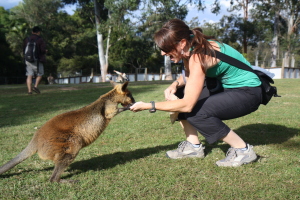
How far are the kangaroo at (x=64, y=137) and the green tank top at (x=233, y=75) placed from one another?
96 centimetres

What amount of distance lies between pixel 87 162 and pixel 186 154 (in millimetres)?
1110

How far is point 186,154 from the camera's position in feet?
11.0

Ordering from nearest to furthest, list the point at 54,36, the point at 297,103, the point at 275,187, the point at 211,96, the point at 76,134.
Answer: the point at 275,187 → the point at 76,134 → the point at 211,96 → the point at 297,103 → the point at 54,36

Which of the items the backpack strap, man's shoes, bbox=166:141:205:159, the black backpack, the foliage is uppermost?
the foliage

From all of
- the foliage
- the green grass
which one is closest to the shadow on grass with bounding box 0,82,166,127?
the green grass

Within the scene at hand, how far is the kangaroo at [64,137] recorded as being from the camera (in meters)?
2.70

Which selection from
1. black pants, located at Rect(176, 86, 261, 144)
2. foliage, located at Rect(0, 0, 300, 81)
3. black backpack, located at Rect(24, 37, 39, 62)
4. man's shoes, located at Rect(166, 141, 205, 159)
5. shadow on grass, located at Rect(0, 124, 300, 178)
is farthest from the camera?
foliage, located at Rect(0, 0, 300, 81)

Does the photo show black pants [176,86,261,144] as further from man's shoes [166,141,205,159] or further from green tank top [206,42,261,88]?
man's shoes [166,141,205,159]

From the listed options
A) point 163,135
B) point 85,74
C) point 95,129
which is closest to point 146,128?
point 163,135

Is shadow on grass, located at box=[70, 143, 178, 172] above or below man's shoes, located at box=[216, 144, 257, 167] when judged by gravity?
below

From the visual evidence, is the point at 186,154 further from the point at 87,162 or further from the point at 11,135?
the point at 11,135

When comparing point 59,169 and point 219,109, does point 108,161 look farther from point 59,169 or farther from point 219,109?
point 219,109

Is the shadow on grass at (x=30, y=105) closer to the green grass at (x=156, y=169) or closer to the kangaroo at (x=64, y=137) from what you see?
the green grass at (x=156, y=169)

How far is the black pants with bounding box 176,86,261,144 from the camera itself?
2936 millimetres
